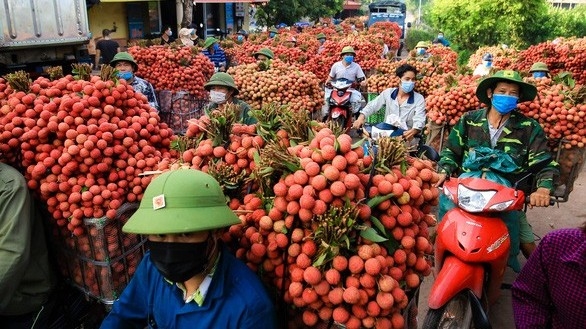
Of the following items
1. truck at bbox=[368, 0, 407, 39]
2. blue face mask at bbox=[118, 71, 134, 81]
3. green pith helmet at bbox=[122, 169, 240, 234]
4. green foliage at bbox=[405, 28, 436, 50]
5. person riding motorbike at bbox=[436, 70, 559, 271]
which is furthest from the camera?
green foliage at bbox=[405, 28, 436, 50]

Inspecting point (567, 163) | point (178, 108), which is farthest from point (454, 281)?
point (178, 108)

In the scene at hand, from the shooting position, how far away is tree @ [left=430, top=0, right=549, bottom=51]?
66.8 ft

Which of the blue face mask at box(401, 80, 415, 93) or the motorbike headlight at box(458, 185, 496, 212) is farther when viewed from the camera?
the blue face mask at box(401, 80, 415, 93)

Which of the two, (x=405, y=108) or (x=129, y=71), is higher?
(x=129, y=71)

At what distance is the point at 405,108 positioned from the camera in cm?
596

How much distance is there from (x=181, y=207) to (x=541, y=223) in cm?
541

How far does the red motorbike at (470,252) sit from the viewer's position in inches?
119

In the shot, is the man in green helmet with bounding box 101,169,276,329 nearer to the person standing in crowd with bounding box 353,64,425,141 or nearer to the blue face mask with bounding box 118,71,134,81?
the person standing in crowd with bounding box 353,64,425,141

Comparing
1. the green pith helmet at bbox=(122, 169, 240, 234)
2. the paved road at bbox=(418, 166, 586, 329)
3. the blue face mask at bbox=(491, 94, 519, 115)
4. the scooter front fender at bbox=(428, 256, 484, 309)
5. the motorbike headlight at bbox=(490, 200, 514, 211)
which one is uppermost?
the blue face mask at bbox=(491, 94, 519, 115)

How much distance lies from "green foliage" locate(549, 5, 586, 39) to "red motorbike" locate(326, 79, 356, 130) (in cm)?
2041

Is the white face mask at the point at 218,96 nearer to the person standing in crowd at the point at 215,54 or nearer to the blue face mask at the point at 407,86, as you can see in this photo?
the blue face mask at the point at 407,86

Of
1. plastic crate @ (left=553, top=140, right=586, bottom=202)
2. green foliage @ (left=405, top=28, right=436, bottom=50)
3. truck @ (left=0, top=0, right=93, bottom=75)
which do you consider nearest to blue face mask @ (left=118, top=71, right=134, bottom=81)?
truck @ (left=0, top=0, right=93, bottom=75)

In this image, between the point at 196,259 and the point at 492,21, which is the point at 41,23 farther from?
the point at 492,21

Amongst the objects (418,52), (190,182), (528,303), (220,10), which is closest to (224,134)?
(190,182)
